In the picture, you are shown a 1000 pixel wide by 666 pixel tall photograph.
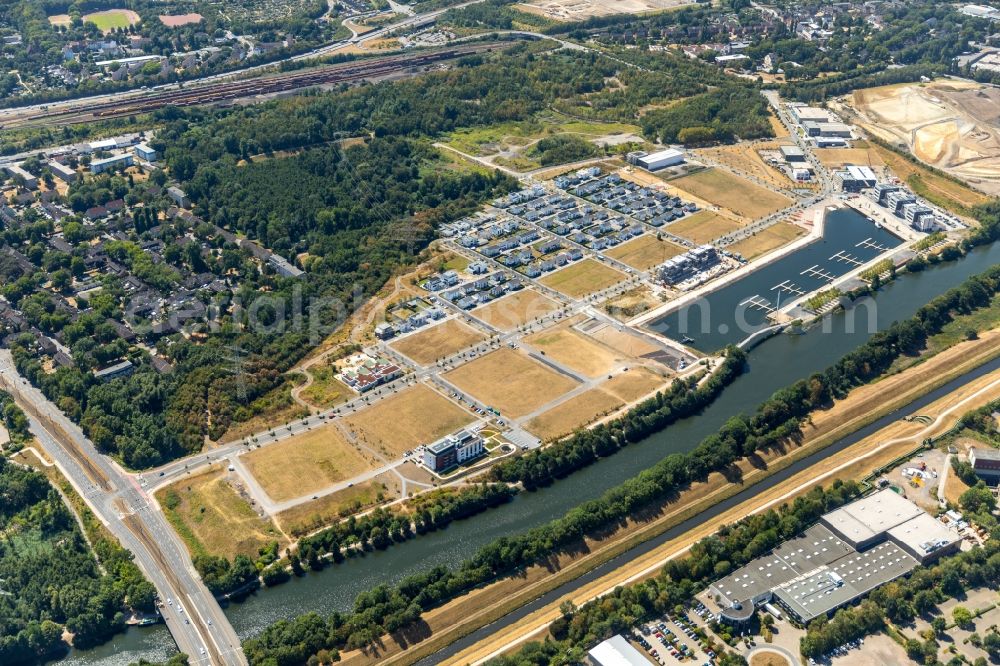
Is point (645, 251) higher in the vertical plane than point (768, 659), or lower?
higher

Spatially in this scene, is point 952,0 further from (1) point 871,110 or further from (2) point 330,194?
(2) point 330,194

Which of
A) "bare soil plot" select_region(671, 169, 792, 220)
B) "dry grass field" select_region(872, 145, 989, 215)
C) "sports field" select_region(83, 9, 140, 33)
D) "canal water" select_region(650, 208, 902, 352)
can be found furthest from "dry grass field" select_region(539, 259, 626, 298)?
"sports field" select_region(83, 9, 140, 33)

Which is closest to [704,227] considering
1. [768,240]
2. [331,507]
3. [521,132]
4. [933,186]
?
[768,240]

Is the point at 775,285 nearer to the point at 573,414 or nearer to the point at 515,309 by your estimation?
the point at 515,309

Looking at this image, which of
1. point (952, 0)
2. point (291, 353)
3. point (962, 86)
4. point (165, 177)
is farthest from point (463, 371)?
point (952, 0)

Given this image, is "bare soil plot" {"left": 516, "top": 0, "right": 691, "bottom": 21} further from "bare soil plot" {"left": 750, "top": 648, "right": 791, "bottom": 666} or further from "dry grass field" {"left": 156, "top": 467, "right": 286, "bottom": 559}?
"bare soil plot" {"left": 750, "top": 648, "right": 791, "bottom": 666}

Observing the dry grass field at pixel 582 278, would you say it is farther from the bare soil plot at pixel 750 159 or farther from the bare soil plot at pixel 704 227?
the bare soil plot at pixel 750 159
